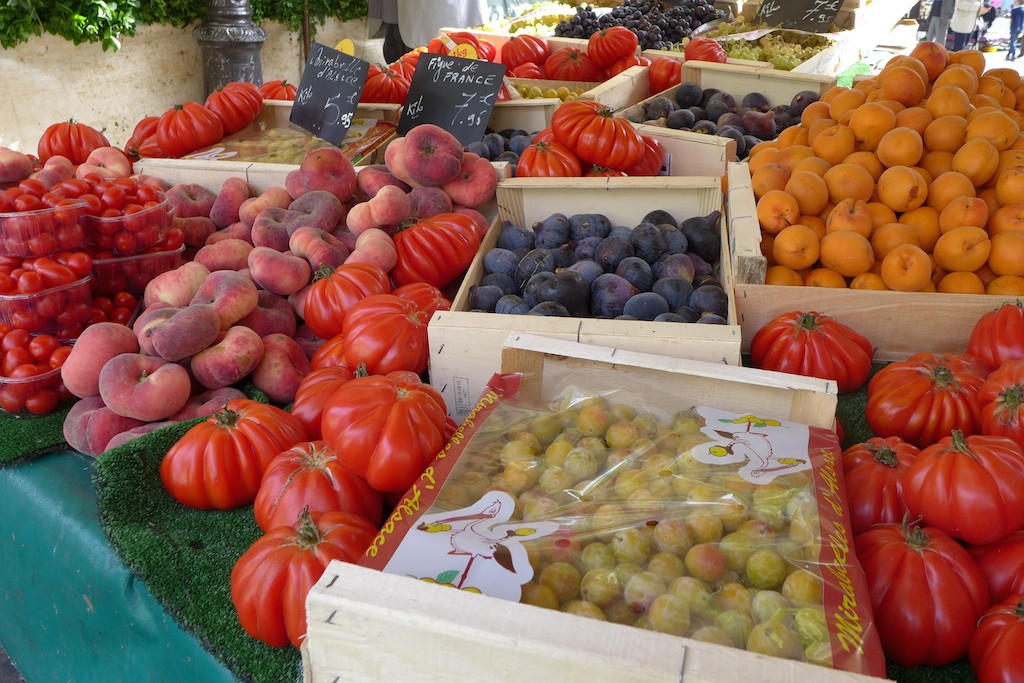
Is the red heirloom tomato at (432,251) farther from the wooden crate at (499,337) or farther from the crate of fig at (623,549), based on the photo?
the crate of fig at (623,549)

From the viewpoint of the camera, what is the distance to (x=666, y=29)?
16.3 ft

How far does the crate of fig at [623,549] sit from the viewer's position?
2.48ft

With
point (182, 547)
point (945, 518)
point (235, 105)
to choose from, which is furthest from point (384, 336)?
point (235, 105)

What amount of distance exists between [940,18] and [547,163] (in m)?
7.45

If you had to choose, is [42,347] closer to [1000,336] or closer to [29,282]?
[29,282]

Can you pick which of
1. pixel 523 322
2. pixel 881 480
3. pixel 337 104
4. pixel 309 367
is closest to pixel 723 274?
pixel 523 322

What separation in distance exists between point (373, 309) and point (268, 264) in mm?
394

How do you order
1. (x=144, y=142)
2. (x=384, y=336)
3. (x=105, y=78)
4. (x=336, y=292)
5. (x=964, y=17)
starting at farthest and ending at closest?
1. (x=964, y=17)
2. (x=105, y=78)
3. (x=144, y=142)
4. (x=336, y=292)
5. (x=384, y=336)

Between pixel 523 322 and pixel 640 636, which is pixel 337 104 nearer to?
pixel 523 322

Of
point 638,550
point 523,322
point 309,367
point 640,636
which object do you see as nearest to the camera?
point 640,636

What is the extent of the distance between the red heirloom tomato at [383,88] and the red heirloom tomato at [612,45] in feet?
4.08

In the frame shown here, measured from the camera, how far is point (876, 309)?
70.0 inches

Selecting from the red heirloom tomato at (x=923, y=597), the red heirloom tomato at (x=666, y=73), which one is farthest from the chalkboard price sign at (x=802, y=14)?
the red heirloom tomato at (x=923, y=597)

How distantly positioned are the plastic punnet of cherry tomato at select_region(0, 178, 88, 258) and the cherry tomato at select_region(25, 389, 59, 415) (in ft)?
0.98
